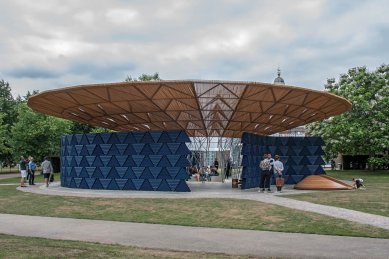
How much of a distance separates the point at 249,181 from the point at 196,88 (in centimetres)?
706

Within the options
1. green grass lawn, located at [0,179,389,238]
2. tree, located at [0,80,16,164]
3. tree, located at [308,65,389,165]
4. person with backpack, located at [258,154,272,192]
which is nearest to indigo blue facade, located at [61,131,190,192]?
person with backpack, located at [258,154,272,192]

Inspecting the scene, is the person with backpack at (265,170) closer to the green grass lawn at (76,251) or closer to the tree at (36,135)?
the green grass lawn at (76,251)

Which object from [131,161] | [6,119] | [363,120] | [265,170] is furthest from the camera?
[6,119]

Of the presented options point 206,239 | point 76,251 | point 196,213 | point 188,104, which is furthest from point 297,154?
point 76,251

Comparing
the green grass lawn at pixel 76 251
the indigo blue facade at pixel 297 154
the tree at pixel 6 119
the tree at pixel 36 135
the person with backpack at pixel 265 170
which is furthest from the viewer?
the tree at pixel 6 119

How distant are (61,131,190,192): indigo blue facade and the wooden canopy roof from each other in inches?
80.3

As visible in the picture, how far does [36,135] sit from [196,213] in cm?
4248

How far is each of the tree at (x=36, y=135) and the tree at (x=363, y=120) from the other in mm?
31850

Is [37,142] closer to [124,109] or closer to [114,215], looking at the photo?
[124,109]

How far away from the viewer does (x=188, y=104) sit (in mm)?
24812

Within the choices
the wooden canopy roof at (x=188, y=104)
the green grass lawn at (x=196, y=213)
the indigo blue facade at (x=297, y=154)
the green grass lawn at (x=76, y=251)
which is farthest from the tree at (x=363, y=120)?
the green grass lawn at (x=76, y=251)

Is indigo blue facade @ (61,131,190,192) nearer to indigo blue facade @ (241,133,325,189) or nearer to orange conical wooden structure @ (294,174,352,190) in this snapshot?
orange conical wooden structure @ (294,174,352,190)

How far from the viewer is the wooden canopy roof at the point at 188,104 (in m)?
20.8

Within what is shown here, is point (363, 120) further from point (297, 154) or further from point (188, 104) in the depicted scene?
point (188, 104)
